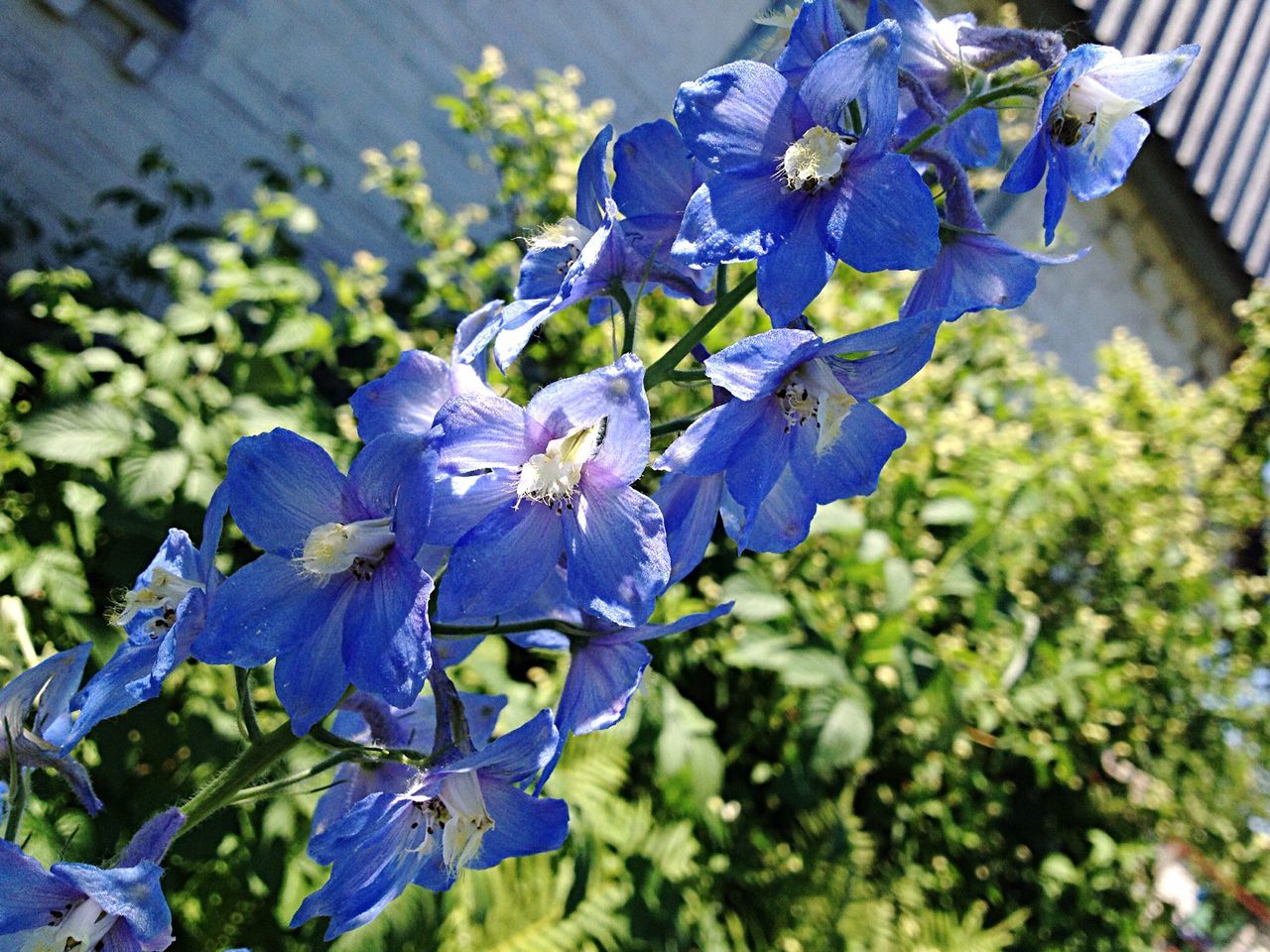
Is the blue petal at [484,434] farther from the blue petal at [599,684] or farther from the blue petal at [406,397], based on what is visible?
the blue petal at [599,684]

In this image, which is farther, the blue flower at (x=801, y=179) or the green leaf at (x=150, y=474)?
the green leaf at (x=150, y=474)

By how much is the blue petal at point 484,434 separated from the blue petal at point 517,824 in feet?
0.89

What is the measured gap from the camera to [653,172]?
39.1 inches

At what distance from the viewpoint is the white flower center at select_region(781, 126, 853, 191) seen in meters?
0.86

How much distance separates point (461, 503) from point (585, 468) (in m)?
0.10

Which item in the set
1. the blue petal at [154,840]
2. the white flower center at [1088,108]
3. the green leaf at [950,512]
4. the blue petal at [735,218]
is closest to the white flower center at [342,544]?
the blue petal at [154,840]

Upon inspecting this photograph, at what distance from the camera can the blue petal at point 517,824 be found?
0.86 meters

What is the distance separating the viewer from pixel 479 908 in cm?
187

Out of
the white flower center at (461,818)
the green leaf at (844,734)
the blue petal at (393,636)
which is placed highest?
the blue petal at (393,636)

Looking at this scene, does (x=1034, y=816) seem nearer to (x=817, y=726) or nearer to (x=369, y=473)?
(x=817, y=726)

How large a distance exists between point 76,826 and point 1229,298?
6.83 meters

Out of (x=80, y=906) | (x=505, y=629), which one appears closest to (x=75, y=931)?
(x=80, y=906)

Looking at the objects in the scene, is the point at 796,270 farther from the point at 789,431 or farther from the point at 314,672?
the point at 314,672

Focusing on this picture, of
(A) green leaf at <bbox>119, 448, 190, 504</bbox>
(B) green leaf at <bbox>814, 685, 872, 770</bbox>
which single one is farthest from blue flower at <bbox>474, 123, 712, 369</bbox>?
(B) green leaf at <bbox>814, 685, 872, 770</bbox>
